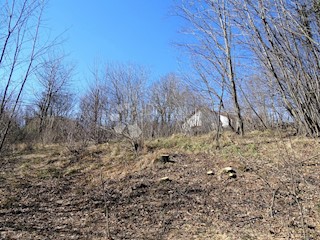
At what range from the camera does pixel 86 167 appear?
25.4 feet

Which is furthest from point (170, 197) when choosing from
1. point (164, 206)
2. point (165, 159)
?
point (165, 159)

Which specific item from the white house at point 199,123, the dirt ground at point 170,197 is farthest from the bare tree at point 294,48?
the white house at point 199,123

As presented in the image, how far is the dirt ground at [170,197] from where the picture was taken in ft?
12.4

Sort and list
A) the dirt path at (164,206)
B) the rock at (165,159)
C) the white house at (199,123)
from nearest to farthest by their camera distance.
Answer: the dirt path at (164,206)
the rock at (165,159)
the white house at (199,123)

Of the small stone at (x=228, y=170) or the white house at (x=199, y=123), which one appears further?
the white house at (x=199, y=123)

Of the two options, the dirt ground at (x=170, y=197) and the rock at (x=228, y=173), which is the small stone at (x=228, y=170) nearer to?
the rock at (x=228, y=173)

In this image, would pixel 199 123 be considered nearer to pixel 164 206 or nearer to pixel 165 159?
pixel 165 159

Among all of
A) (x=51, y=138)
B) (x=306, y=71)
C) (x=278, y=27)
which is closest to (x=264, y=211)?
(x=306, y=71)

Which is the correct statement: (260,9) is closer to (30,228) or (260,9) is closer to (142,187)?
(142,187)

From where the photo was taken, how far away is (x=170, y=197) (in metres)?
5.05

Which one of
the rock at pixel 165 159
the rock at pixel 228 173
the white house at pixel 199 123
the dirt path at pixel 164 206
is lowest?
→ the dirt path at pixel 164 206

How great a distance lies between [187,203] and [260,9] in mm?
3362

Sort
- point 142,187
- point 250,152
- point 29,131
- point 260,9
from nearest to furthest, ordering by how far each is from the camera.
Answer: point 260,9
point 142,187
point 250,152
point 29,131

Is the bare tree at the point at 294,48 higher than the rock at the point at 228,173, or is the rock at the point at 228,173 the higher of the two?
the bare tree at the point at 294,48
